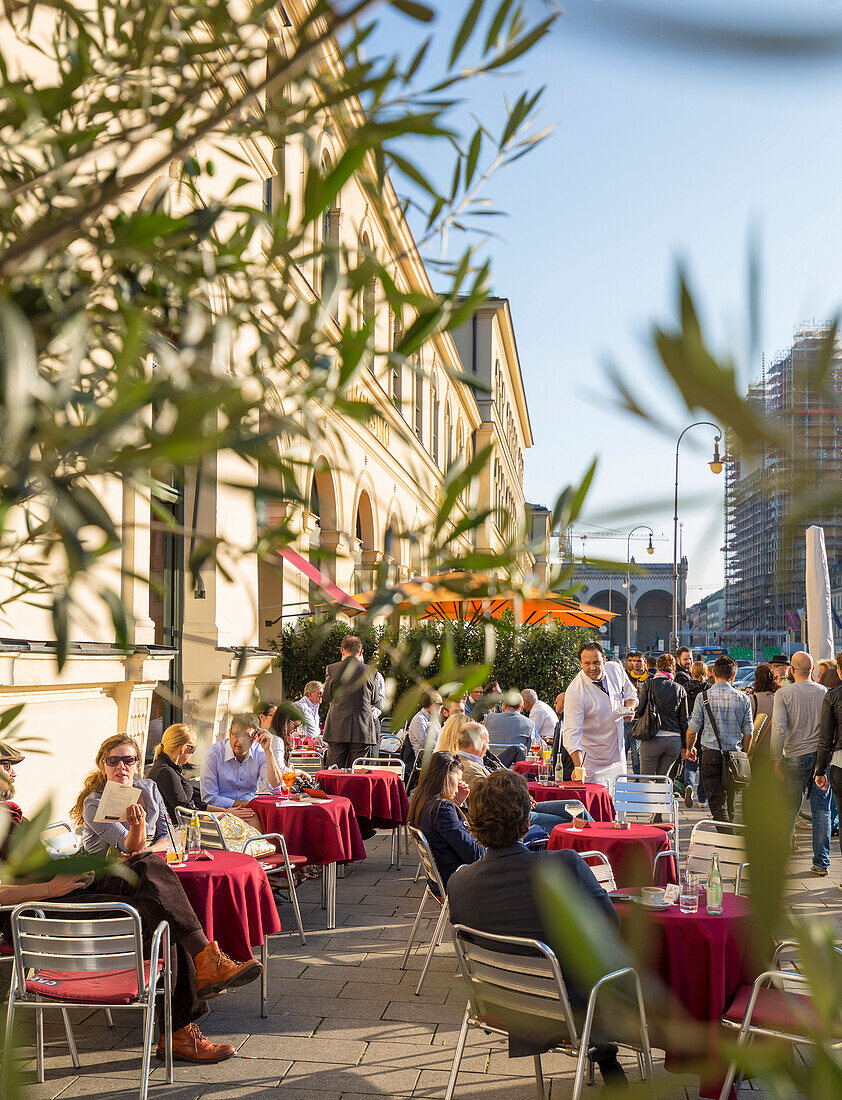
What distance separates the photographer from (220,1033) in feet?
17.8

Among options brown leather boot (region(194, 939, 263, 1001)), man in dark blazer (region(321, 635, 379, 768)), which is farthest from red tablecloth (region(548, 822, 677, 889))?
man in dark blazer (region(321, 635, 379, 768))

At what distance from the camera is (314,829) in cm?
773

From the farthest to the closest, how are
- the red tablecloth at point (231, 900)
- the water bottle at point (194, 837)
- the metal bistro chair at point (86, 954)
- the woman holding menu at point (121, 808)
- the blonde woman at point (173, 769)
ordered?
the blonde woman at point (173, 769), the water bottle at point (194, 837), the red tablecloth at point (231, 900), the woman holding menu at point (121, 808), the metal bistro chair at point (86, 954)

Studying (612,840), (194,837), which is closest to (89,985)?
(194,837)

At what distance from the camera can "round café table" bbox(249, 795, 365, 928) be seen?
7629 millimetres

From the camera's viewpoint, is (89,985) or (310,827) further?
(310,827)

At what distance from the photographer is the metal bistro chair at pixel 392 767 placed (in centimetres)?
978

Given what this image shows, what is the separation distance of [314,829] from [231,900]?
217 cm

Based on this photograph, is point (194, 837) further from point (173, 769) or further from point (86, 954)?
point (86, 954)

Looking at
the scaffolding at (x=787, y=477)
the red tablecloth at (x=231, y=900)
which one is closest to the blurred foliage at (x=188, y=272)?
the scaffolding at (x=787, y=477)

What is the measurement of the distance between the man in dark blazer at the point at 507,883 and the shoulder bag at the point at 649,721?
22.2 feet

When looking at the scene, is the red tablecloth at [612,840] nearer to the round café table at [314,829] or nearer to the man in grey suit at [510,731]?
the round café table at [314,829]

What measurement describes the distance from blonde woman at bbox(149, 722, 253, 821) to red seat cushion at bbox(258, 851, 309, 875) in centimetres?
40

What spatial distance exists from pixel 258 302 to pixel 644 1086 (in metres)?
0.99
